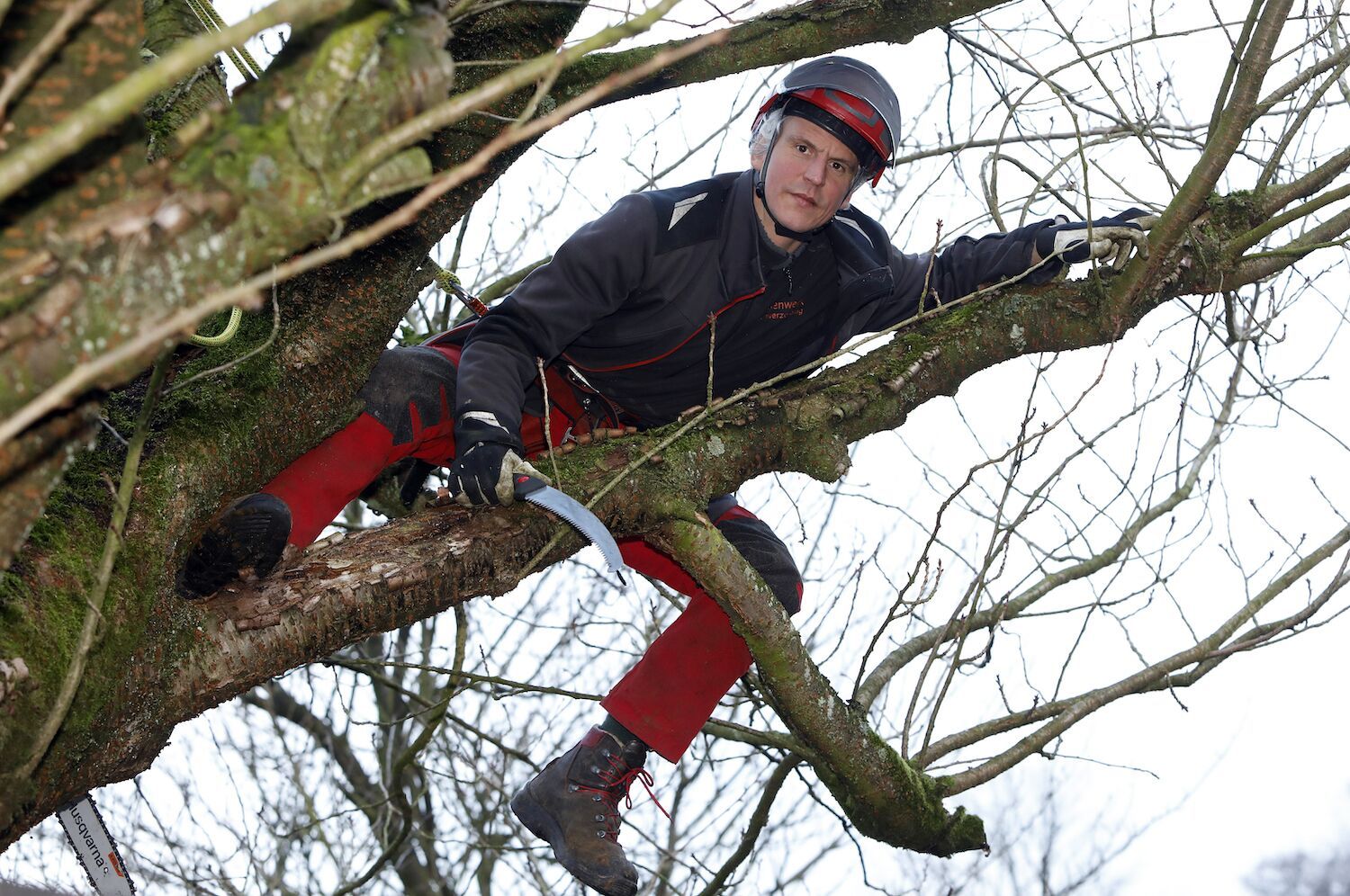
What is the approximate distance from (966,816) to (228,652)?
185 centimetres

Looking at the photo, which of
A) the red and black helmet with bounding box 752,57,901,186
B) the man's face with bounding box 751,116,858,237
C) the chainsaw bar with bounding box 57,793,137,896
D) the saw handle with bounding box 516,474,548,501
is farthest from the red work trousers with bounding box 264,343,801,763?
the red and black helmet with bounding box 752,57,901,186

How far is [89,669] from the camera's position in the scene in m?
1.76

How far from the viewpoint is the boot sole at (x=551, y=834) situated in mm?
2721

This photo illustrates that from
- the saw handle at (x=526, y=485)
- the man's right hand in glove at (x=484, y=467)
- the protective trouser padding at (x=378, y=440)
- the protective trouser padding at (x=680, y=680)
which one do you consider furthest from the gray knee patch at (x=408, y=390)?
the protective trouser padding at (x=680, y=680)

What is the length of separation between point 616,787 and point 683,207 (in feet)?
4.94

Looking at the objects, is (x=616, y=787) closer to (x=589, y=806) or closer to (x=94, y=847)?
(x=589, y=806)

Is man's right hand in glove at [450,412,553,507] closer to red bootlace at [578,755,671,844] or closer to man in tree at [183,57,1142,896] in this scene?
man in tree at [183,57,1142,896]

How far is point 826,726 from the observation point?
2.59 m

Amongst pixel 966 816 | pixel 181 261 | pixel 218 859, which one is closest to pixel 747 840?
pixel 966 816

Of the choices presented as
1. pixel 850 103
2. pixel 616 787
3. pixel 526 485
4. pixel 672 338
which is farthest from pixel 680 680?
pixel 850 103

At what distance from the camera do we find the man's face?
3.12m

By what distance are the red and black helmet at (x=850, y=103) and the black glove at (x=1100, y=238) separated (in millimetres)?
506

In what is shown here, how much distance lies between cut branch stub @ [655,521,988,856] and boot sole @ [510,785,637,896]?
551 millimetres

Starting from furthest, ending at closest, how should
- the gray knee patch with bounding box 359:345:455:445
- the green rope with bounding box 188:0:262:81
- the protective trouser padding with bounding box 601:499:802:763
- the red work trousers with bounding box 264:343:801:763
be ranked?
the protective trouser padding with bounding box 601:499:802:763 < the gray knee patch with bounding box 359:345:455:445 < the red work trousers with bounding box 264:343:801:763 < the green rope with bounding box 188:0:262:81
